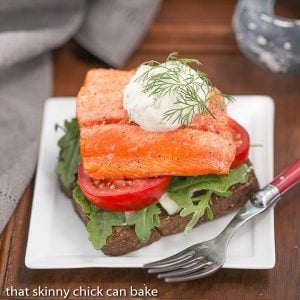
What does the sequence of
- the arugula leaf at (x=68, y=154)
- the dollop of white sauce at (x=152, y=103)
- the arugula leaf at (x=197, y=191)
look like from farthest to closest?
the arugula leaf at (x=68, y=154), the arugula leaf at (x=197, y=191), the dollop of white sauce at (x=152, y=103)

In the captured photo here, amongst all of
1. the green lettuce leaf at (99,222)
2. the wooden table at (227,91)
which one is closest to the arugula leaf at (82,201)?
the green lettuce leaf at (99,222)

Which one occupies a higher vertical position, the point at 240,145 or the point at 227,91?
the point at 240,145

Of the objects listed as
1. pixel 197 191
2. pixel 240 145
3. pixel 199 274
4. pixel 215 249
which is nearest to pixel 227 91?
pixel 240 145

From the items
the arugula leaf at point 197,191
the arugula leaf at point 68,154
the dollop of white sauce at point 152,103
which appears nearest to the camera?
the dollop of white sauce at point 152,103

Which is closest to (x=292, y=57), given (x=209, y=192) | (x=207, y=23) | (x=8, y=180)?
(x=207, y=23)

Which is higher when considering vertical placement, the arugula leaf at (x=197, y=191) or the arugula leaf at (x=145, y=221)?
the arugula leaf at (x=197, y=191)

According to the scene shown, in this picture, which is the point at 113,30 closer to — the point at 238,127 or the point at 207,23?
the point at 207,23

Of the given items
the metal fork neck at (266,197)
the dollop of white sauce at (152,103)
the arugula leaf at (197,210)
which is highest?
the dollop of white sauce at (152,103)

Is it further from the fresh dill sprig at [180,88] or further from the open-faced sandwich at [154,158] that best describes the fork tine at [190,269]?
the fresh dill sprig at [180,88]

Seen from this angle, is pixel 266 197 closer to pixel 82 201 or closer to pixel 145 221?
pixel 145 221
